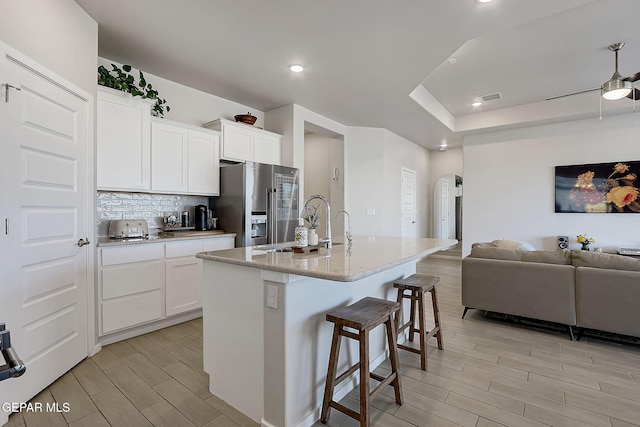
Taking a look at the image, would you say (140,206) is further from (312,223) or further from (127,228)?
(312,223)

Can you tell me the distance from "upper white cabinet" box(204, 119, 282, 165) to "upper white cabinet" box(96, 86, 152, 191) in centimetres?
88

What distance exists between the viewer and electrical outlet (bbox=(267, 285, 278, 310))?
1590 mm

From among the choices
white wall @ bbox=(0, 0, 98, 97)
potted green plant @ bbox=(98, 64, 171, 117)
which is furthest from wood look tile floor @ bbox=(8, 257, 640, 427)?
potted green plant @ bbox=(98, 64, 171, 117)

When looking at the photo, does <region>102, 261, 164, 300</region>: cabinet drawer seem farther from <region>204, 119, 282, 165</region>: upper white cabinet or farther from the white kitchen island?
<region>204, 119, 282, 165</region>: upper white cabinet

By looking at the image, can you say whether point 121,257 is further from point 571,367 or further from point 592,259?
point 592,259

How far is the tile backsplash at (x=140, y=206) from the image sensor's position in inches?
122

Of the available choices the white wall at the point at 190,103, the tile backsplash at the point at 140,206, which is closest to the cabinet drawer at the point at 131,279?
the tile backsplash at the point at 140,206

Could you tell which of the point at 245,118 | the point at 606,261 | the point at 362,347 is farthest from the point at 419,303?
the point at 245,118

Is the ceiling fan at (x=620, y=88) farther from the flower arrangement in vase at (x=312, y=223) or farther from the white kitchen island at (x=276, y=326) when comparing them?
the flower arrangement in vase at (x=312, y=223)

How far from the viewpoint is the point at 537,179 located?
17.8ft

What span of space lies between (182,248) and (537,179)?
5818mm

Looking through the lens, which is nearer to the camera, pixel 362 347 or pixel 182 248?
pixel 362 347

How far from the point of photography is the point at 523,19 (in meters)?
2.47

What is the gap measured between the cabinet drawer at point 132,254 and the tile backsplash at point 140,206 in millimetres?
434
